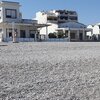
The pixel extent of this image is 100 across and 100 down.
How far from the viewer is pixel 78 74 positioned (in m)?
7.66

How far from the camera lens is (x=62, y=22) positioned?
99.1 metres

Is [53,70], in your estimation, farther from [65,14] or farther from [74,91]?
[65,14]

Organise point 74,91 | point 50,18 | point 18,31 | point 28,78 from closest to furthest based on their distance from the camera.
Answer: point 74,91
point 28,78
point 18,31
point 50,18

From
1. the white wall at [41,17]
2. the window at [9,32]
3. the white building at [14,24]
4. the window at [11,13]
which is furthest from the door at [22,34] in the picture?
the white wall at [41,17]

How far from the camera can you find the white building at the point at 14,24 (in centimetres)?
6006

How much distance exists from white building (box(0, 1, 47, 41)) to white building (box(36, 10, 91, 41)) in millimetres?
13292

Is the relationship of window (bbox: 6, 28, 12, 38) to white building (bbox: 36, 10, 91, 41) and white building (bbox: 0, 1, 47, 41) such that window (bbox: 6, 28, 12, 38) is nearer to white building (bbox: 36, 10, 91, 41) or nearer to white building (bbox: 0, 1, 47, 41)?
white building (bbox: 0, 1, 47, 41)

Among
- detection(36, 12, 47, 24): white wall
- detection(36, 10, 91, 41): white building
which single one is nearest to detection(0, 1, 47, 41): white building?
detection(36, 10, 91, 41): white building

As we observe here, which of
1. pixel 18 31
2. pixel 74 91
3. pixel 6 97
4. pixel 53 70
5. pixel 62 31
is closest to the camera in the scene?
pixel 6 97

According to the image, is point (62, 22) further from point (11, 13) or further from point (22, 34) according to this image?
point (22, 34)

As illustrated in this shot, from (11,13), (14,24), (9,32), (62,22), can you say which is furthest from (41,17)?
(14,24)

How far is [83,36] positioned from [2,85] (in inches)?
2791

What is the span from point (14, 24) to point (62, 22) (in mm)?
41533

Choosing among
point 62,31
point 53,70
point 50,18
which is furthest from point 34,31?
point 53,70
